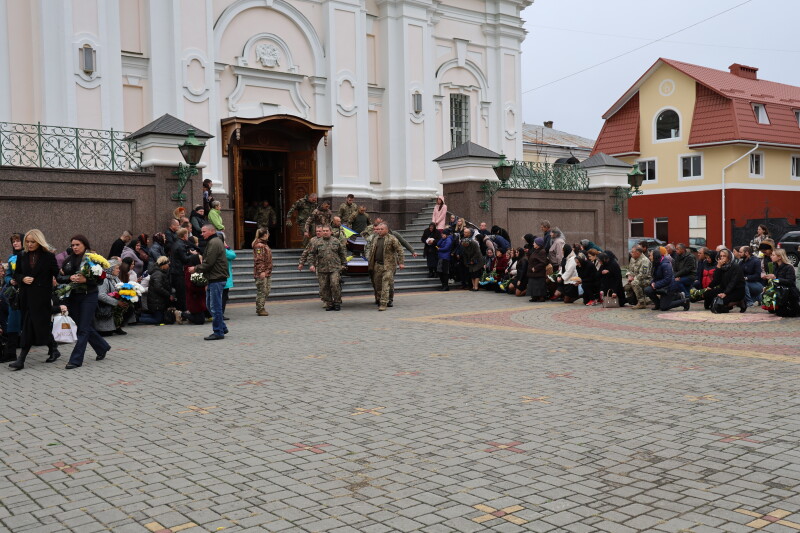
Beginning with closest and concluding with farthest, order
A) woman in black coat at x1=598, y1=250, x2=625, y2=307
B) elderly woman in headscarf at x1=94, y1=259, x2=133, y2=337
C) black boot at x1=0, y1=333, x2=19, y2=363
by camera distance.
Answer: black boot at x1=0, y1=333, x2=19, y2=363, elderly woman in headscarf at x1=94, y1=259, x2=133, y2=337, woman in black coat at x1=598, y1=250, x2=625, y2=307

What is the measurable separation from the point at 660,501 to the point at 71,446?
433 cm

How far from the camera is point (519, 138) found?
31469 mm

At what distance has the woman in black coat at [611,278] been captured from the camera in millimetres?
16906

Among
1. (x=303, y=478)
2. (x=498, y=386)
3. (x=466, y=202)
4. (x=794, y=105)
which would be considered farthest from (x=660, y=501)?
(x=794, y=105)

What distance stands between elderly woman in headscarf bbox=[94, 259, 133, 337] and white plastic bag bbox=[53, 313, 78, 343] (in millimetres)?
2469

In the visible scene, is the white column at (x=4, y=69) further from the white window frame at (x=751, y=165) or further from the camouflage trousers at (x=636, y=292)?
the white window frame at (x=751, y=165)

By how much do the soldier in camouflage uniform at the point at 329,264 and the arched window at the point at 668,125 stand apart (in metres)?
34.3

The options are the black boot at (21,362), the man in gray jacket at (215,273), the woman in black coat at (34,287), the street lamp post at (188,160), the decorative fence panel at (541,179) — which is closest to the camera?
the black boot at (21,362)

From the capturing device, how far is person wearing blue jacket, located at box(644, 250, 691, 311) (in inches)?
627

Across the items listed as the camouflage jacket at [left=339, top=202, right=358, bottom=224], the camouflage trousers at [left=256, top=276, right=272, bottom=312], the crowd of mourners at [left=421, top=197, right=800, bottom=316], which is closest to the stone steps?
the crowd of mourners at [left=421, top=197, right=800, bottom=316]

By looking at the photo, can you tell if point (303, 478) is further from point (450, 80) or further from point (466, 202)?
point (450, 80)

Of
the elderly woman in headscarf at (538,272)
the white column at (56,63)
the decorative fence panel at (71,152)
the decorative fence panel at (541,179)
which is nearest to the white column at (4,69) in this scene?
the decorative fence panel at (71,152)

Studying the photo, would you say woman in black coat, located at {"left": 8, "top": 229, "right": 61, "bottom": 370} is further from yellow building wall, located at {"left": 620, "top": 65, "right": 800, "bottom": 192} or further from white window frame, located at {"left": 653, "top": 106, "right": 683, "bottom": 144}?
white window frame, located at {"left": 653, "top": 106, "right": 683, "bottom": 144}

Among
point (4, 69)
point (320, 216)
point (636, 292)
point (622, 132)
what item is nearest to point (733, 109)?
point (622, 132)
